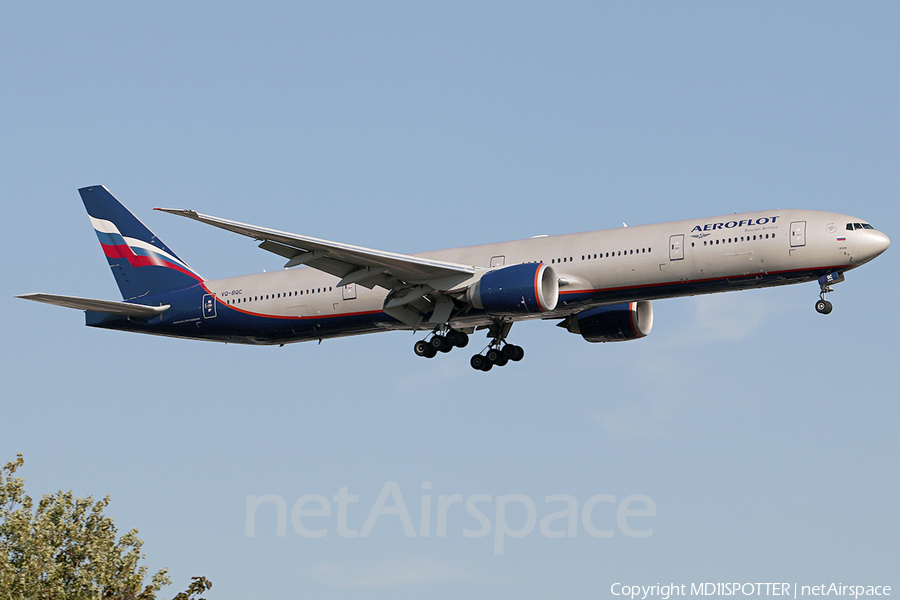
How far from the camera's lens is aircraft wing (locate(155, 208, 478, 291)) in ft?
128

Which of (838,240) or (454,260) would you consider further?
(454,260)

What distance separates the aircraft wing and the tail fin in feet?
31.5

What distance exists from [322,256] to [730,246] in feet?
42.7

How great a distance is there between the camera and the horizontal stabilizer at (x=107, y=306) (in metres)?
44.8

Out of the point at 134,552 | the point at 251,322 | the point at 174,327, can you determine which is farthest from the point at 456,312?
the point at 134,552

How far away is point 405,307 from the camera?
142 ft

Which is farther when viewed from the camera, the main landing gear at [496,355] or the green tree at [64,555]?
the main landing gear at [496,355]

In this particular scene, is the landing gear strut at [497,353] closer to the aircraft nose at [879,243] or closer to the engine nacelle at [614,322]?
the engine nacelle at [614,322]

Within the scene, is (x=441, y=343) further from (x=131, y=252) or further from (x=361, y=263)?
(x=131, y=252)

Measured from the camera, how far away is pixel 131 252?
5047 centimetres

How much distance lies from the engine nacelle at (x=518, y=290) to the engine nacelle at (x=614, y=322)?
626 cm

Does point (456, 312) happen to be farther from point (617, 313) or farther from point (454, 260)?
point (617, 313)

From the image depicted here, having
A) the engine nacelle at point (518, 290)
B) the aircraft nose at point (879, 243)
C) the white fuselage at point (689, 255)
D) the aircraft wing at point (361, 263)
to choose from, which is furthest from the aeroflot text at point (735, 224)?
the aircraft wing at point (361, 263)

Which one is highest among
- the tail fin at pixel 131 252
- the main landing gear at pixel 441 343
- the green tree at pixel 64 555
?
the tail fin at pixel 131 252
